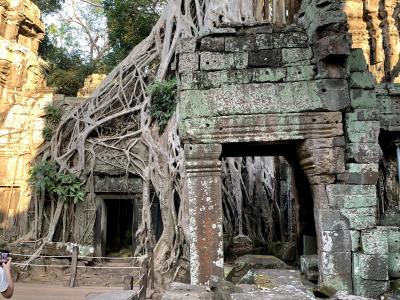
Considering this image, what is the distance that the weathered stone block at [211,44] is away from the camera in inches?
155

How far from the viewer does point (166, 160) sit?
26.2 feet

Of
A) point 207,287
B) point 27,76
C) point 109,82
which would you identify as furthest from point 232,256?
point 27,76

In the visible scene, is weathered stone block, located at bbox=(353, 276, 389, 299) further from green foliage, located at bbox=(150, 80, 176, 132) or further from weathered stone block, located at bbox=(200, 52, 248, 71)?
green foliage, located at bbox=(150, 80, 176, 132)

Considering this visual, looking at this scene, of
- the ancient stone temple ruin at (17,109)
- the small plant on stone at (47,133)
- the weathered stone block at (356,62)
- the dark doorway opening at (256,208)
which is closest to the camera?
the weathered stone block at (356,62)

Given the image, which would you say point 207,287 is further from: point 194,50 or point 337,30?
point 337,30

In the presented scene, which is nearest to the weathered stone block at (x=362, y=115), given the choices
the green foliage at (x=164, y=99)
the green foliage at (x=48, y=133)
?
the green foliage at (x=164, y=99)

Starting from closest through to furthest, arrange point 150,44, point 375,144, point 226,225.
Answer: point 375,144
point 226,225
point 150,44

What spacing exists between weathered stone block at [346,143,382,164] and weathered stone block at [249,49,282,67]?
1.15 metres

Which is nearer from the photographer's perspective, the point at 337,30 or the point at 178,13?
the point at 337,30

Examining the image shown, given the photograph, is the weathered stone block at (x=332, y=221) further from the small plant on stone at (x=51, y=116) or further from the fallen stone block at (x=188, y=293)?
the small plant on stone at (x=51, y=116)

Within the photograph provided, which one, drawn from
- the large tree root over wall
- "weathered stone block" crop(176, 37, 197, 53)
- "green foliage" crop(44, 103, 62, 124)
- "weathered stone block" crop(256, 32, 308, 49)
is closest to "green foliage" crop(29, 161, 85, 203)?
the large tree root over wall

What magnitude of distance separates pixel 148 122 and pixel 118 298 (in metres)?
5.18

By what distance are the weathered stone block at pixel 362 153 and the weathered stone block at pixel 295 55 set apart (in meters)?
1.02

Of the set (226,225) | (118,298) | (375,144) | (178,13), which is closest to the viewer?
(375,144)
